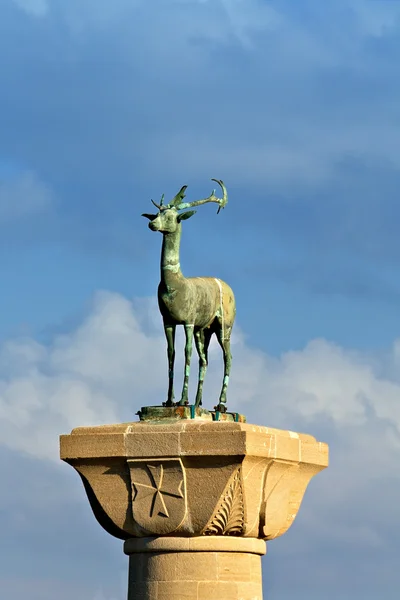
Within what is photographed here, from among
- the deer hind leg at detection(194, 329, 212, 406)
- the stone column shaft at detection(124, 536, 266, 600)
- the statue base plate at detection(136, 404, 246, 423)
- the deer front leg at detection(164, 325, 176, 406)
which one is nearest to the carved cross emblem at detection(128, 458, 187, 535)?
the stone column shaft at detection(124, 536, 266, 600)

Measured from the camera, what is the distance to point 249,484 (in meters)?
24.5

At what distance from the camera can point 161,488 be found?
24.5 metres

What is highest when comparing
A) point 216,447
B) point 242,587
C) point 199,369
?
point 199,369

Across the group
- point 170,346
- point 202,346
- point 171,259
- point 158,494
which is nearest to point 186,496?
point 158,494

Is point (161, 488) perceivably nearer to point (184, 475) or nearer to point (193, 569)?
point (184, 475)

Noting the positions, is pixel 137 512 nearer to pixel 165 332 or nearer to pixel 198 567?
pixel 198 567

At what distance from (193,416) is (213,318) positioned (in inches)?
76.3

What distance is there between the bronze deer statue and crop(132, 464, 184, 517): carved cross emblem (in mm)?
1301

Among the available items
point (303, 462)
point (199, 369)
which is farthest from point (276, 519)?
point (199, 369)

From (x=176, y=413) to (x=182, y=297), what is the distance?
1.79 meters

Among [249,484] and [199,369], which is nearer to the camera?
[249,484]

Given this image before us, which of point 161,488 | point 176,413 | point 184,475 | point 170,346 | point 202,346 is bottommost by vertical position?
point 161,488

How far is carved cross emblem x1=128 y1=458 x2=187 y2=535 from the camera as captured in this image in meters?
24.4

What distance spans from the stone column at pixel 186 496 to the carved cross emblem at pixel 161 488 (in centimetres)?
1
